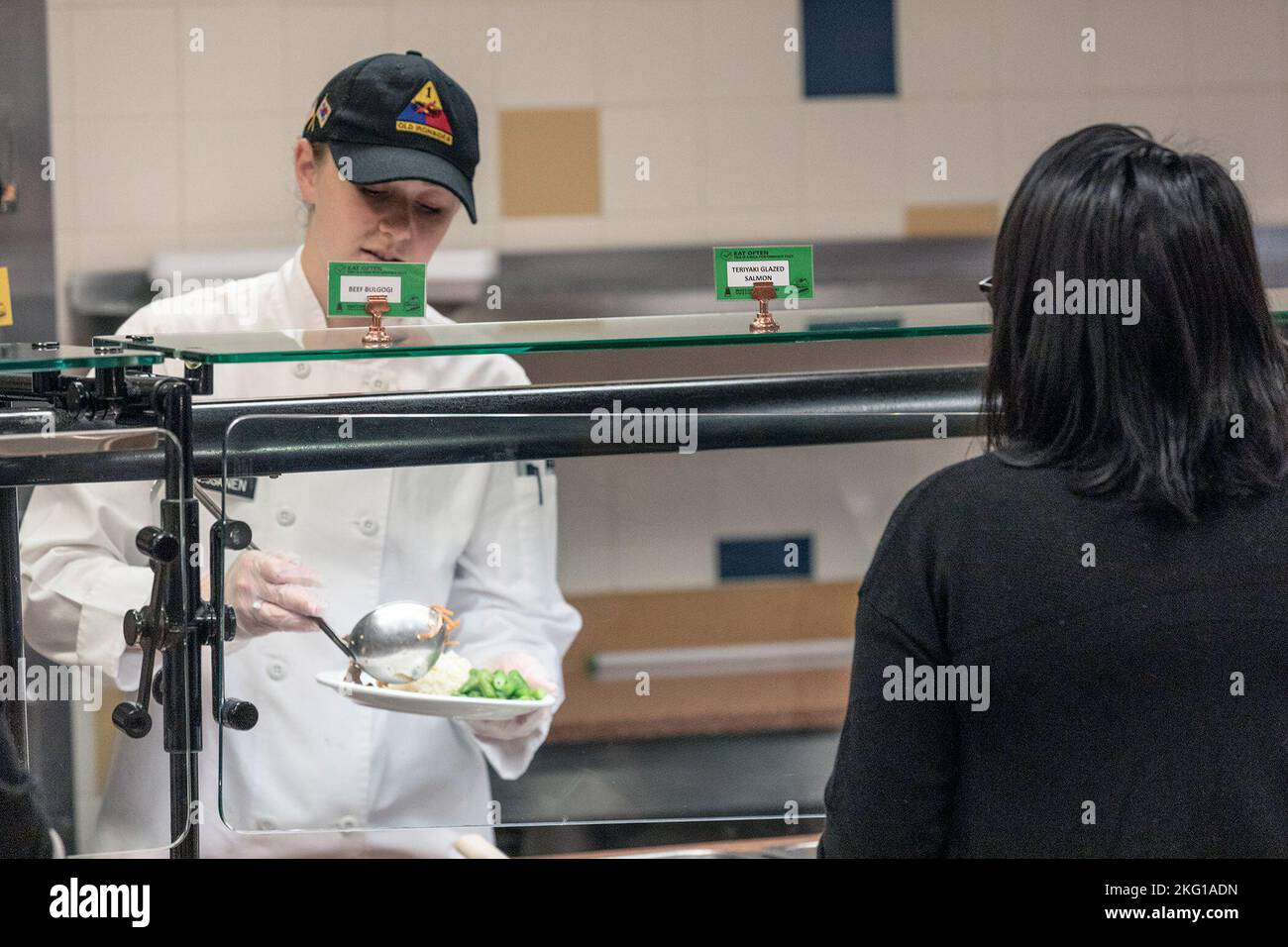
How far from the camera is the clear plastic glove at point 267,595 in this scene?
1.01 metres

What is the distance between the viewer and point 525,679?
107 centimetres

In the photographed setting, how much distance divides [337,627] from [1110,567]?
572 mm

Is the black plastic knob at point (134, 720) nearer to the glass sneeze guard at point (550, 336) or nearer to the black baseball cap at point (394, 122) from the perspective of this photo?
the glass sneeze guard at point (550, 336)

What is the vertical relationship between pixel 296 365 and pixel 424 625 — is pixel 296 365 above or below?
above

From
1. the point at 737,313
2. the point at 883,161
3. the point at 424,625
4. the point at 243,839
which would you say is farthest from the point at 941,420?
the point at 883,161

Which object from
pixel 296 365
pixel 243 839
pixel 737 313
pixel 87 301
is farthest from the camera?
pixel 87 301

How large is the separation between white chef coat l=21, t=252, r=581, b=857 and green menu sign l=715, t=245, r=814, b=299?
0.70 feet

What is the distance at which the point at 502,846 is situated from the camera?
1.04 m

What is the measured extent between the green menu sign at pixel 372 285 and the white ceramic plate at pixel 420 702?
29 cm

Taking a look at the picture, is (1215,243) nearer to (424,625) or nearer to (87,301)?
(424,625)

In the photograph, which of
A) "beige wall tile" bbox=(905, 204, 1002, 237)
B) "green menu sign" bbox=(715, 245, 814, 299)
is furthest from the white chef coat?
"beige wall tile" bbox=(905, 204, 1002, 237)

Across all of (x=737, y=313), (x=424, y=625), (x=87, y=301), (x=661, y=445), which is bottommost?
(x=424, y=625)

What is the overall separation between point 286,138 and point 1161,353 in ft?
7.61

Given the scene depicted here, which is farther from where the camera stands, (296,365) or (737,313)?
(296,365)
